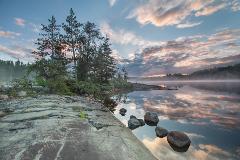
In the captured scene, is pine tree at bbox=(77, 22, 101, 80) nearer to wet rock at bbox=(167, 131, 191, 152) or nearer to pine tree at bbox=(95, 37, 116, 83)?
pine tree at bbox=(95, 37, 116, 83)

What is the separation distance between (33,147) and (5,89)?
33.4 ft

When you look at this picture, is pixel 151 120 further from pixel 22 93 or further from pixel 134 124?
pixel 22 93

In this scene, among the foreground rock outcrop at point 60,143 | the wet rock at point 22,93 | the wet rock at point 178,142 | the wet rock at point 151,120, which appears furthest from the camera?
the wet rock at point 151,120

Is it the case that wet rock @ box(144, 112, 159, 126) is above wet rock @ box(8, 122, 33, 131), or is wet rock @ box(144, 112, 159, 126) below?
below

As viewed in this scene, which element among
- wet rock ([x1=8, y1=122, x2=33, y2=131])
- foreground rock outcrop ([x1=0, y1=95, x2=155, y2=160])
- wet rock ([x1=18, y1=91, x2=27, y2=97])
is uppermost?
wet rock ([x1=18, y1=91, x2=27, y2=97])

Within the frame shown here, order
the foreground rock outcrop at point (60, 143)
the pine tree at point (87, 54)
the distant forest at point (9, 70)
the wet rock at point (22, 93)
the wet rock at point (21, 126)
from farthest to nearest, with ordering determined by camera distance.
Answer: the distant forest at point (9, 70) → the pine tree at point (87, 54) → the wet rock at point (22, 93) → the wet rock at point (21, 126) → the foreground rock outcrop at point (60, 143)

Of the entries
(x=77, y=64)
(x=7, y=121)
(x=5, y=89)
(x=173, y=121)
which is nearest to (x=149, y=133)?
(x=173, y=121)

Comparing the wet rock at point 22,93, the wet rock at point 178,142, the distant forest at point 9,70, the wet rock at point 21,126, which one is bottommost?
the wet rock at point 178,142

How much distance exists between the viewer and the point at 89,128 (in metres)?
4.02

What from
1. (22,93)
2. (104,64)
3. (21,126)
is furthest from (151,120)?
(104,64)

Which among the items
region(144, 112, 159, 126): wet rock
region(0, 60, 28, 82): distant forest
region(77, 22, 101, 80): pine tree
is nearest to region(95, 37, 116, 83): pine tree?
region(77, 22, 101, 80): pine tree

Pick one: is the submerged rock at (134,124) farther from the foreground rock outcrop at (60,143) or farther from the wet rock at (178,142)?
the foreground rock outcrop at (60,143)

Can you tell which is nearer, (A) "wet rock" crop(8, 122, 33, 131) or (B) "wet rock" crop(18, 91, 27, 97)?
(A) "wet rock" crop(8, 122, 33, 131)

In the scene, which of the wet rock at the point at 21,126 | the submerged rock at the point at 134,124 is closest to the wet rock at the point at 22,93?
the submerged rock at the point at 134,124
